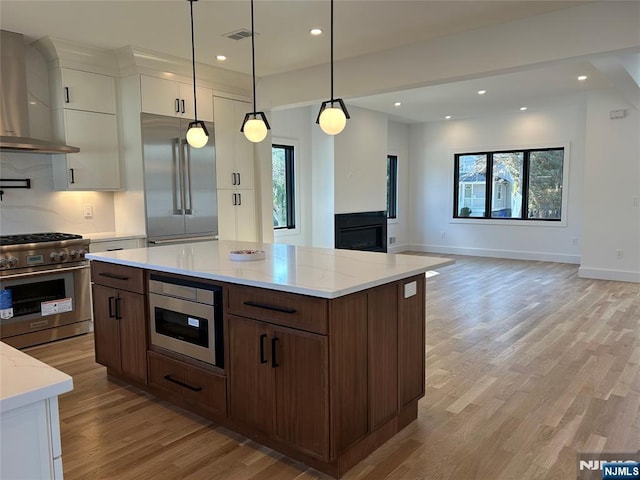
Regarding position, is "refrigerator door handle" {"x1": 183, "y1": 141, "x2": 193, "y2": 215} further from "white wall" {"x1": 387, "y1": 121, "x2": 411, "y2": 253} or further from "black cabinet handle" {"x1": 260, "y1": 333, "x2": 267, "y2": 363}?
"white wall" {"x1": 387, "y1": 121, "x2": 411, "y2": 253}

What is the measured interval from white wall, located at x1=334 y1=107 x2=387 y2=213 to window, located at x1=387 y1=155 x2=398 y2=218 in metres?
1.17

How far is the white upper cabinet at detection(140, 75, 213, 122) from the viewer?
4.53 m

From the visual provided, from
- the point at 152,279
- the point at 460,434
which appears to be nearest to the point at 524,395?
the point at 460,434

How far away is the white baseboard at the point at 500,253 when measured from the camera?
26.7 feet

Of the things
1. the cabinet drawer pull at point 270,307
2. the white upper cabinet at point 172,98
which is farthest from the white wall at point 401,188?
the cabinet drawer pull at point 270,307

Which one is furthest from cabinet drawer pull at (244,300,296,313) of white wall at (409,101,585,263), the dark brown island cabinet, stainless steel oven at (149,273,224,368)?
white wall at (409,101,585,263)

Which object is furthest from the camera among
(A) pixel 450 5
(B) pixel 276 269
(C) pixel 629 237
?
(C) pixel 629 237

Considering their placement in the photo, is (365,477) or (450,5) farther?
(450,5)

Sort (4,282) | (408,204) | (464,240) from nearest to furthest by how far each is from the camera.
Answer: (4,282) < (464,240) < (408,204)

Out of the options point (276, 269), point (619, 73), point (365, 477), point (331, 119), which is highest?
point (619, 73)

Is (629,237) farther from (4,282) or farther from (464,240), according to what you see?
(4,282)

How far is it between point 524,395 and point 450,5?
2.81m

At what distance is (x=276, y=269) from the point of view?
96.1 inches

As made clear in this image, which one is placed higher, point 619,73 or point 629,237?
point 619,73
